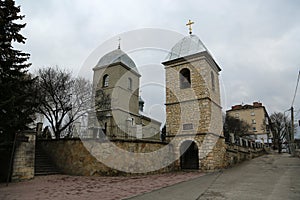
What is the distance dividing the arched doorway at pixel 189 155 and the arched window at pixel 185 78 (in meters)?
3.88

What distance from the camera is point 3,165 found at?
9.77m

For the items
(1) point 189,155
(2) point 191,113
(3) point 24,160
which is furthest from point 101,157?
(1) point 189,155

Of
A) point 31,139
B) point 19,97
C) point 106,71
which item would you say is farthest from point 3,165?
point 106,71

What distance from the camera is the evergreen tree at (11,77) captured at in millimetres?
9078

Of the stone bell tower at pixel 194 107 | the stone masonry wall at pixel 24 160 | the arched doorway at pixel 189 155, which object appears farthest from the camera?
the arched doorway at pixel 189 155

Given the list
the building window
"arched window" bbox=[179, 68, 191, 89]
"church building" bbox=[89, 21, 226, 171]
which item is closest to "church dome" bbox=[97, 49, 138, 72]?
"church building" bbox=[89, 21, 226, 171]

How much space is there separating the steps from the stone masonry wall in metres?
1.27

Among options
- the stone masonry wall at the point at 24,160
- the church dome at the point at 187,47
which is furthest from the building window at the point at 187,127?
the stone masonry wall at the point at 24,160

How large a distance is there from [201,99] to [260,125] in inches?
1693

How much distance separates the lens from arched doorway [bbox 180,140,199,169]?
14.7 m

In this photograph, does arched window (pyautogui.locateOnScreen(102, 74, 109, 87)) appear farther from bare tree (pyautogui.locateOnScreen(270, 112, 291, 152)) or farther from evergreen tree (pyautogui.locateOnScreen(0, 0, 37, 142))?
bare tree (pyautogui.locateOnScreen(270, 112, 291, 152))

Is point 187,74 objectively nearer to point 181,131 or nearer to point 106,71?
point 181,131

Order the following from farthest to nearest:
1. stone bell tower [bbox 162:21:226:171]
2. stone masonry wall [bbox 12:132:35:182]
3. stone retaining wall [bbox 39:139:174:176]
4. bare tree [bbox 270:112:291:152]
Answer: bare tree [bbox 270:112:291:152]
stone bell tower [bbox 162:21:226:171]
stone retaining wall [bbox 39:139:174:176]
stone masonry wall [bbox 12:132:35:182]

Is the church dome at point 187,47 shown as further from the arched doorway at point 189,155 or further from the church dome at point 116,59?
the church dome at point 116,59
